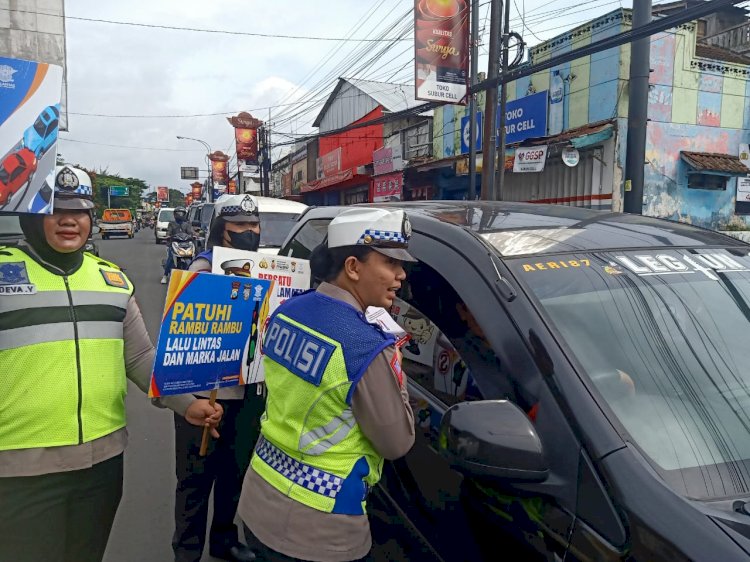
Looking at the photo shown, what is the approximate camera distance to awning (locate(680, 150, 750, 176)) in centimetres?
1366

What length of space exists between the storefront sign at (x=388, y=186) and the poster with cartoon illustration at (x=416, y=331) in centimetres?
1844

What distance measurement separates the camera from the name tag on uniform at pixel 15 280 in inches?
75.2

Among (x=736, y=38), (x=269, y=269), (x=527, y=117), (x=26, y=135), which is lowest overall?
(x=269, y=269)

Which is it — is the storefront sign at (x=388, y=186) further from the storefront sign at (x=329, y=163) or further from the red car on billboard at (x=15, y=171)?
the red car on billboard at (x=15, y=171)

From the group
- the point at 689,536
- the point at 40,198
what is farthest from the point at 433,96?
the point at 689,536

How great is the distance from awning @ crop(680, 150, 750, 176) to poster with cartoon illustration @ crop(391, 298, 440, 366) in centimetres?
1357

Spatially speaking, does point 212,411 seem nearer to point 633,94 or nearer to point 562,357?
point 562,357

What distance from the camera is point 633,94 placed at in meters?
8.62

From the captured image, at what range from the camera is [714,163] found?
1384cm

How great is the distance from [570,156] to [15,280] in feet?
41.6

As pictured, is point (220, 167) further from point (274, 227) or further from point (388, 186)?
point (274, 227)

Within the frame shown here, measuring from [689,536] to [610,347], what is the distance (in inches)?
24.5

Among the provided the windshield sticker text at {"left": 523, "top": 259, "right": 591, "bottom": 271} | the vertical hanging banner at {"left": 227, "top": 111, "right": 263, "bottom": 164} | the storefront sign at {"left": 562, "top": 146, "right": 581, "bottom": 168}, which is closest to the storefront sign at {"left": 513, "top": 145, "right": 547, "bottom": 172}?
the storefront sign at {"left": 562, "top": 146, "right": 581, "bottom": 168}

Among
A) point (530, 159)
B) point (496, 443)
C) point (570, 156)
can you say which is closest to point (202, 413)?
point (496, 443)
